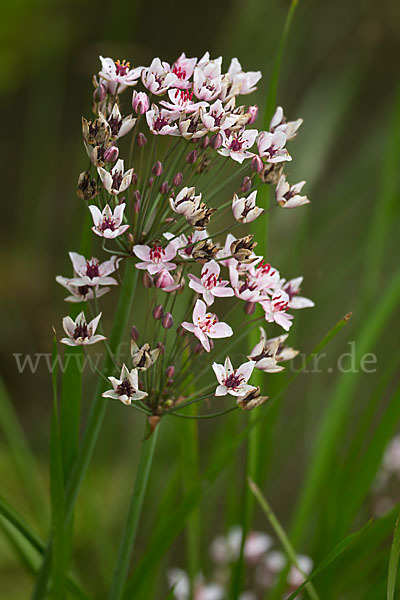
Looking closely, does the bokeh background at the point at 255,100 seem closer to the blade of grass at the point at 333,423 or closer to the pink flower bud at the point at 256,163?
the blade of grass at the point at 333,423

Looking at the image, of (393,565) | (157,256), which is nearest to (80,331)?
(157,256)

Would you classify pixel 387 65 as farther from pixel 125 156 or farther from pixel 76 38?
pixel 76 38

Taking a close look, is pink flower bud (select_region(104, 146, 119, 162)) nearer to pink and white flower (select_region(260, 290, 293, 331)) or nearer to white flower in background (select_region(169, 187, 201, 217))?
white flower in background (select_region(169, 187, 201, 217))

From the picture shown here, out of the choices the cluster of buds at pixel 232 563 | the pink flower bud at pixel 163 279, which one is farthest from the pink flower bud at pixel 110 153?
the cluster of buds at pixel 232 563

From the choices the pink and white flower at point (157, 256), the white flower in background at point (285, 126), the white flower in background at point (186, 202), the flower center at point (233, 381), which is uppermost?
the white flower in background at point (285, 126)

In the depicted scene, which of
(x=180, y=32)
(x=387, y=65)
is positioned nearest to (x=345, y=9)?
(x=387, y=65)

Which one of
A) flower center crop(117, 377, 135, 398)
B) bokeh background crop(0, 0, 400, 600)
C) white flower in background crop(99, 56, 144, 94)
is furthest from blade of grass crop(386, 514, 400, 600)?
bokeh background crop(0, 0, 400, 600)

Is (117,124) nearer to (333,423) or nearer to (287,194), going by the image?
(287,194)

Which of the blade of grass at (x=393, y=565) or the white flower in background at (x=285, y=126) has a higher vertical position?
the white flower in background at (x=285, y=126)
